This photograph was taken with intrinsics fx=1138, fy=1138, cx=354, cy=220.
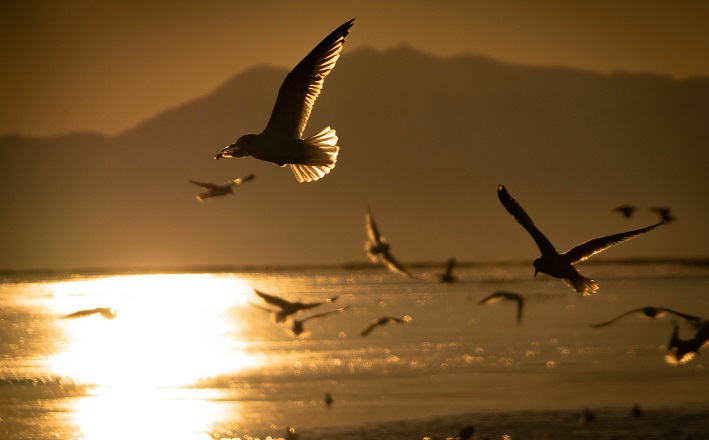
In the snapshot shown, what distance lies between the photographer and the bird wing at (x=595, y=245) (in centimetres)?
1518

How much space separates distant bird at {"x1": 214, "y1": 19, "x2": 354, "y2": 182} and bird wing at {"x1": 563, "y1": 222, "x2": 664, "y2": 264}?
3.73 metres

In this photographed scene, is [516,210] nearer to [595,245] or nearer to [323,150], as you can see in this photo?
[595,245]

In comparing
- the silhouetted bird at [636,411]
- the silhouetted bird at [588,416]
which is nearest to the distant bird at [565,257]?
the silhouetted bird at [588,416]

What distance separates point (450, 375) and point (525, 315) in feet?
105

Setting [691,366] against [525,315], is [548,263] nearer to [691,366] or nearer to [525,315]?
[691,366]

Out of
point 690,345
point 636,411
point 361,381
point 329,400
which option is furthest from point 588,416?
point 361,381

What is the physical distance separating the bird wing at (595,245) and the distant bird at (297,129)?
3732 mm

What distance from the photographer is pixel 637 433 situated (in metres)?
23.8

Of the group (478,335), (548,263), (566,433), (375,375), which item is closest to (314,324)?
(478,335)

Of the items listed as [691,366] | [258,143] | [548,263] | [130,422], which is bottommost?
[130,422]

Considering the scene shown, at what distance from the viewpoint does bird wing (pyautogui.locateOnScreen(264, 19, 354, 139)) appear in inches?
584

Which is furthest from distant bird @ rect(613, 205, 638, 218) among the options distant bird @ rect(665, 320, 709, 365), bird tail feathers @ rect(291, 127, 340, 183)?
bird tail feathers @ rect(291, 127, 340, 183)

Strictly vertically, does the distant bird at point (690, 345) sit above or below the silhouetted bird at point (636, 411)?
above

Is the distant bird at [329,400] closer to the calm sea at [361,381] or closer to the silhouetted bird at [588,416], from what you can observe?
the calm sea at [361,381]
